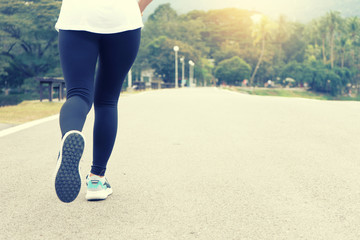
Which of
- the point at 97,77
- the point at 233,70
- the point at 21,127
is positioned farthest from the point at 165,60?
the point at 97,77

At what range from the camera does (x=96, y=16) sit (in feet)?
8.20

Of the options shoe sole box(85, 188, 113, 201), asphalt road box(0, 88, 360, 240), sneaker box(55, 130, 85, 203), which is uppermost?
sneaker box(55, 130, 85, 203)

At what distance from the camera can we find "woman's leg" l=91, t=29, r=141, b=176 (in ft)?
8.63

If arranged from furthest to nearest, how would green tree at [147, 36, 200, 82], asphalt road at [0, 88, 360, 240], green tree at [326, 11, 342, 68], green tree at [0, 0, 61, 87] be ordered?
green tree at [326, 11, 342, 68], green tree at [147, 36, 200, 82], green tree at [0, 0, 61, 87], asphalt road at [0, 88, 360, 240]

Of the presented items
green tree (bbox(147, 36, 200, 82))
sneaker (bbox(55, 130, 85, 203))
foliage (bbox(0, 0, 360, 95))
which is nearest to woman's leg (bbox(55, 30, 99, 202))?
sneaker (bbox(55, 130, 85, 203))

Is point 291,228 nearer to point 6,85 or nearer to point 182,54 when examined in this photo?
point 6,85

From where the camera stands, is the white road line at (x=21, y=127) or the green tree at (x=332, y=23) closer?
the white road line at (x=21, y=127)

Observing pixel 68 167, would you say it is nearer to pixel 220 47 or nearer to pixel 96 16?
pixel 96 16

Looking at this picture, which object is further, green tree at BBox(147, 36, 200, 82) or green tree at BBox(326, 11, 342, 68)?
green tree at BBox(326, 11, 342, 68)

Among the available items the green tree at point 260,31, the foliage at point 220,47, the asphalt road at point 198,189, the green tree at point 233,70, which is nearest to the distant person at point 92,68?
the asphalt road at point 198,189

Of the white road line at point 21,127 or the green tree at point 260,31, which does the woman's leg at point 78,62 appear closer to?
the white road line at point 21,127

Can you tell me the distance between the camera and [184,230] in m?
2.28

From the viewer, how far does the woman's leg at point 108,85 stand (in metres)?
2.63

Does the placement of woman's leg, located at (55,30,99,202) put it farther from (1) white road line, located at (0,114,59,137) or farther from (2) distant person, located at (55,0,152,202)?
(1) white road line, located at (0,114,59,137)
